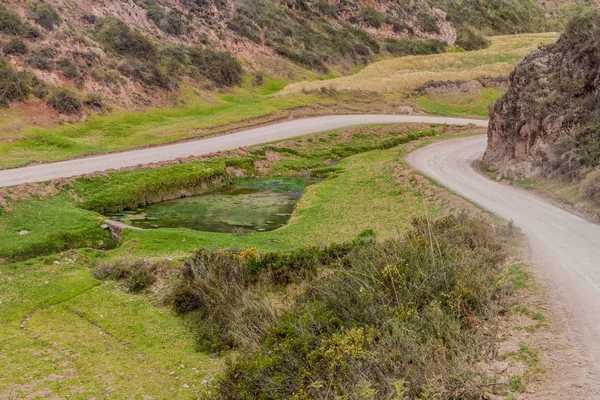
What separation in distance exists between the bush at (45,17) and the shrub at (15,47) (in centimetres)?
571

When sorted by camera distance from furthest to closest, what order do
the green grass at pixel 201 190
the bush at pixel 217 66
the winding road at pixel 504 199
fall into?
the bush at pixel 217 66
the green grass at pixel 201 190
the winding road at pixel 504 199

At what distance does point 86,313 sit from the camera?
13891 millimetres

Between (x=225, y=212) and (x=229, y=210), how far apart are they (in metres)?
0.43

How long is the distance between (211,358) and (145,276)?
4978 millimetres

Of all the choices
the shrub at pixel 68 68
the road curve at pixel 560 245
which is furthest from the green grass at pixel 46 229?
the shrub at pixel 68 68

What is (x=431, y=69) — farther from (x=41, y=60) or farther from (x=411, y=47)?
(x=41, y=60)

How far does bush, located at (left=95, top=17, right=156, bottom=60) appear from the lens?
50.8 meters

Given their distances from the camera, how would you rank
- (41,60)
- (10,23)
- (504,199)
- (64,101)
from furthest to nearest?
(10,23), (41,60), (64,101), (504,199)

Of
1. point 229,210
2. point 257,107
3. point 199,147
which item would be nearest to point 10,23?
point 199,147

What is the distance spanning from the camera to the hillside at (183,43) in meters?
40.4

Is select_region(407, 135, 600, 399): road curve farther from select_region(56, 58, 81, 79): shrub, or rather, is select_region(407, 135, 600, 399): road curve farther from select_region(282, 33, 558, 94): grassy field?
select_region(282, 33, 558, 94): grassy field

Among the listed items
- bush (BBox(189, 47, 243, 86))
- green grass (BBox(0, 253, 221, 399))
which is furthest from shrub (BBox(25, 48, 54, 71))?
green grass (BBox(0, 253, 221, 399))

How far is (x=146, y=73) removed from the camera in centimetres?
4697

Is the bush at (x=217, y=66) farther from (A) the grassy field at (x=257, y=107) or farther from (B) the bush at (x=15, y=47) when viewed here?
(B) the bush at (x=15, y=47)
